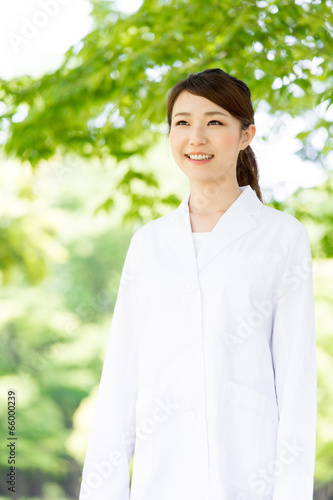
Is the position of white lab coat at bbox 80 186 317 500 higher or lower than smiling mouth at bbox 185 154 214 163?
lower

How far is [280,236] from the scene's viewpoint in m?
1.60

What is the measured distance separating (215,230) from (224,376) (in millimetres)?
367

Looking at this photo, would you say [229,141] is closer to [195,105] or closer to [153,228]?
[195,105]

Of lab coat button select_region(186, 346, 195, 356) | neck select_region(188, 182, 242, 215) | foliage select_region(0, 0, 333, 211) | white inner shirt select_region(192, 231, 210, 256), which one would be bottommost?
lab coat button select_region(186, 346, 195, 356)

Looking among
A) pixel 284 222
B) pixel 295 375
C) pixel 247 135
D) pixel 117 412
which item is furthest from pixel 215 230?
pixel 117 412

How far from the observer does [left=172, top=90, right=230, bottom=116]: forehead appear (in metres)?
1.63

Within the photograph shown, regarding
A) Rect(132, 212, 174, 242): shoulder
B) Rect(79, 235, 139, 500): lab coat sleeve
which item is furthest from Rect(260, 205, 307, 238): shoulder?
Rect(79, 235, 139, 500): lab coat sleeve

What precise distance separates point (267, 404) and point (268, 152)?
3.70 meters

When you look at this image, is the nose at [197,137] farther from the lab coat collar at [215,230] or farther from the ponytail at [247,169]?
the ponytail at [247,169]

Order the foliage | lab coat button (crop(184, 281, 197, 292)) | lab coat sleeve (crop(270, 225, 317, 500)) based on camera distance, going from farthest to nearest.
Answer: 1. the foliage
2. lab coat button (crop(184, 281, 197, 292))
3. lab coat sleeve (crop(270, 225, 317, 500))

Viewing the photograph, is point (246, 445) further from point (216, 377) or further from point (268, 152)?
point (268, 152)

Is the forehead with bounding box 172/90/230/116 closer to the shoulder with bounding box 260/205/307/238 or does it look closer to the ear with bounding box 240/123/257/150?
the ear with bounding box 240/123/257/150

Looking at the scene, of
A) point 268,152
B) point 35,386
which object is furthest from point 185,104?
point 35,386

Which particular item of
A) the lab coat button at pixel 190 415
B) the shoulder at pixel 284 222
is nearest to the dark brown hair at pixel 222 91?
the shoulder at pixel 284 222
